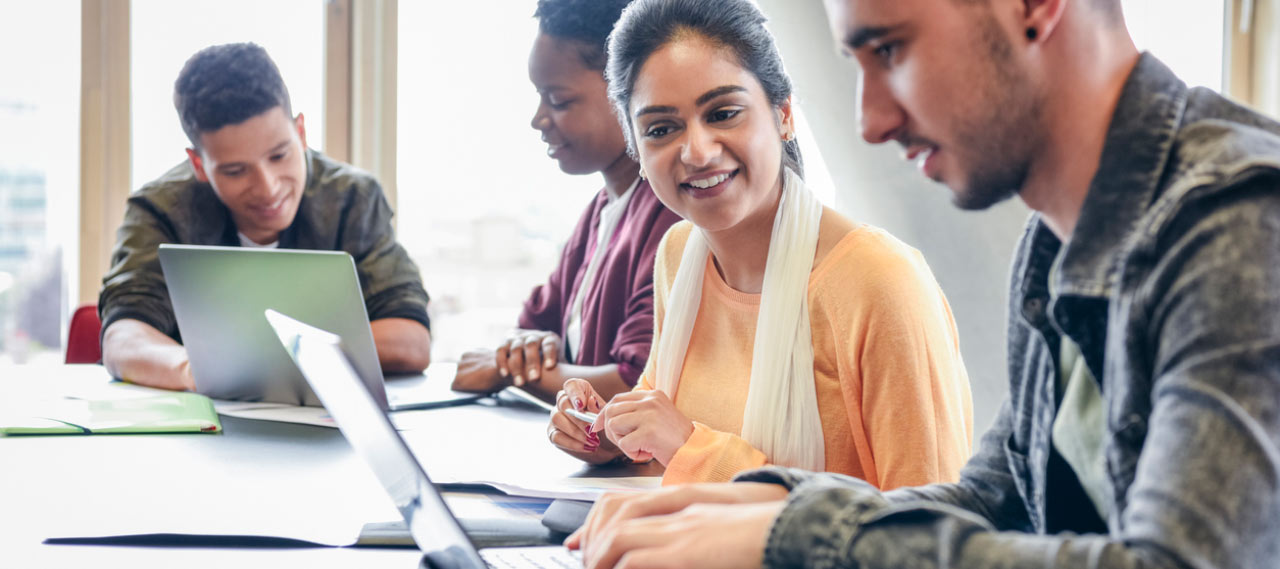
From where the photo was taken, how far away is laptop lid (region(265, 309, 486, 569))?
0.65m

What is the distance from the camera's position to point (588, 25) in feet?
6.46

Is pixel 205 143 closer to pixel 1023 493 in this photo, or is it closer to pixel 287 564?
pixel 287 564

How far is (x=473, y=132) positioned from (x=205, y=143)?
1.45m

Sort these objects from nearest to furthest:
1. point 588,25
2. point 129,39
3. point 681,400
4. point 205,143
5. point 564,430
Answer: point 564,430, point 681,400, point 588,25, point 205,143, point 129,39

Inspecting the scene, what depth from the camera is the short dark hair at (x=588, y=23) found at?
1.97 metres

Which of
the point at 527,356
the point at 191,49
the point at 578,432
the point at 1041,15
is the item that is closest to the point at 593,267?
the point at 527,356

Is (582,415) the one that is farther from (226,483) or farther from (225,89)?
(225,89)

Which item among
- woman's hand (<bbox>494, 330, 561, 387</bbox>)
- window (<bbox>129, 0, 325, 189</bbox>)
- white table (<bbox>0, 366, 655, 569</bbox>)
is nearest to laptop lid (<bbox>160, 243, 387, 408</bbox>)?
white table (<bbox>0, 366, 655, 569</bbox>)

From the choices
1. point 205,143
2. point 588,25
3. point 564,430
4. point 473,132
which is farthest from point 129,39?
point 564,430

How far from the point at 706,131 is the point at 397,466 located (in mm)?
742

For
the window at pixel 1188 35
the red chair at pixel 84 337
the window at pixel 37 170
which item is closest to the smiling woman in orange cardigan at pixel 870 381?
the red chair at pixel 84 337

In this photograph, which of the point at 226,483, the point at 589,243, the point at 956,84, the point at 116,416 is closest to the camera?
the point at 956,84

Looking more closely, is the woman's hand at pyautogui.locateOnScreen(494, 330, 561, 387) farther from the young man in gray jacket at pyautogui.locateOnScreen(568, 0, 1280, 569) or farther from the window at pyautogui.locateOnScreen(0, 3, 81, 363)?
the window at pyautogui.locateOnScreen(0, 3, 81, 363)

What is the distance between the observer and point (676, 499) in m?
0.64
